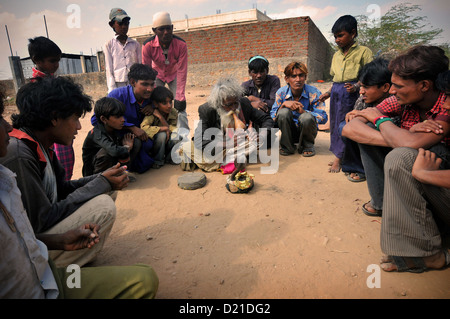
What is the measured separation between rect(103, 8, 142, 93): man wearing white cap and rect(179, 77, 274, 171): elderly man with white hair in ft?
6.21

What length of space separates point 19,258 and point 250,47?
12551 millimetres

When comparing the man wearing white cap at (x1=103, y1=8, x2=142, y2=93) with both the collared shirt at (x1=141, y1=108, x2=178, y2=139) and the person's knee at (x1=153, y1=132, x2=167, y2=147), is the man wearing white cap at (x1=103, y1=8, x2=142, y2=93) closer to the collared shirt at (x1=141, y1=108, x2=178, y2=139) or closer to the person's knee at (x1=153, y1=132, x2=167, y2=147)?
the collared shirt at (x1=141, y1=108, x2=178, y2=139)

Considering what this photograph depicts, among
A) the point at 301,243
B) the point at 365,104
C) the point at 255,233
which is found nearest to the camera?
the point at 301,243

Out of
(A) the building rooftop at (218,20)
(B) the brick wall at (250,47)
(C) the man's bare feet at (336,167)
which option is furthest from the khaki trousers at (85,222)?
(A) the building rooftop at (218,20)

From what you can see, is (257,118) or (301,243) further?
(257,118)

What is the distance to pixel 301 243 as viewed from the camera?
2.40m

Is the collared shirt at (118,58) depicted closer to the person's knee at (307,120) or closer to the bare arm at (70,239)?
the person's knee at (307,120)

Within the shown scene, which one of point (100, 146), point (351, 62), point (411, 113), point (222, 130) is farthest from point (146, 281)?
point (351, 62)

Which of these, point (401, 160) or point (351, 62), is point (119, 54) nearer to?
point (351, 62)

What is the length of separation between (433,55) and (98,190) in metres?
2.76

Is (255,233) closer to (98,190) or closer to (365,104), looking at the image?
(98,190)

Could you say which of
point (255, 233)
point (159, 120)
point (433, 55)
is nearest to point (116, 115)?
point (159, 120)

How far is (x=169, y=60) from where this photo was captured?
16.9ft
